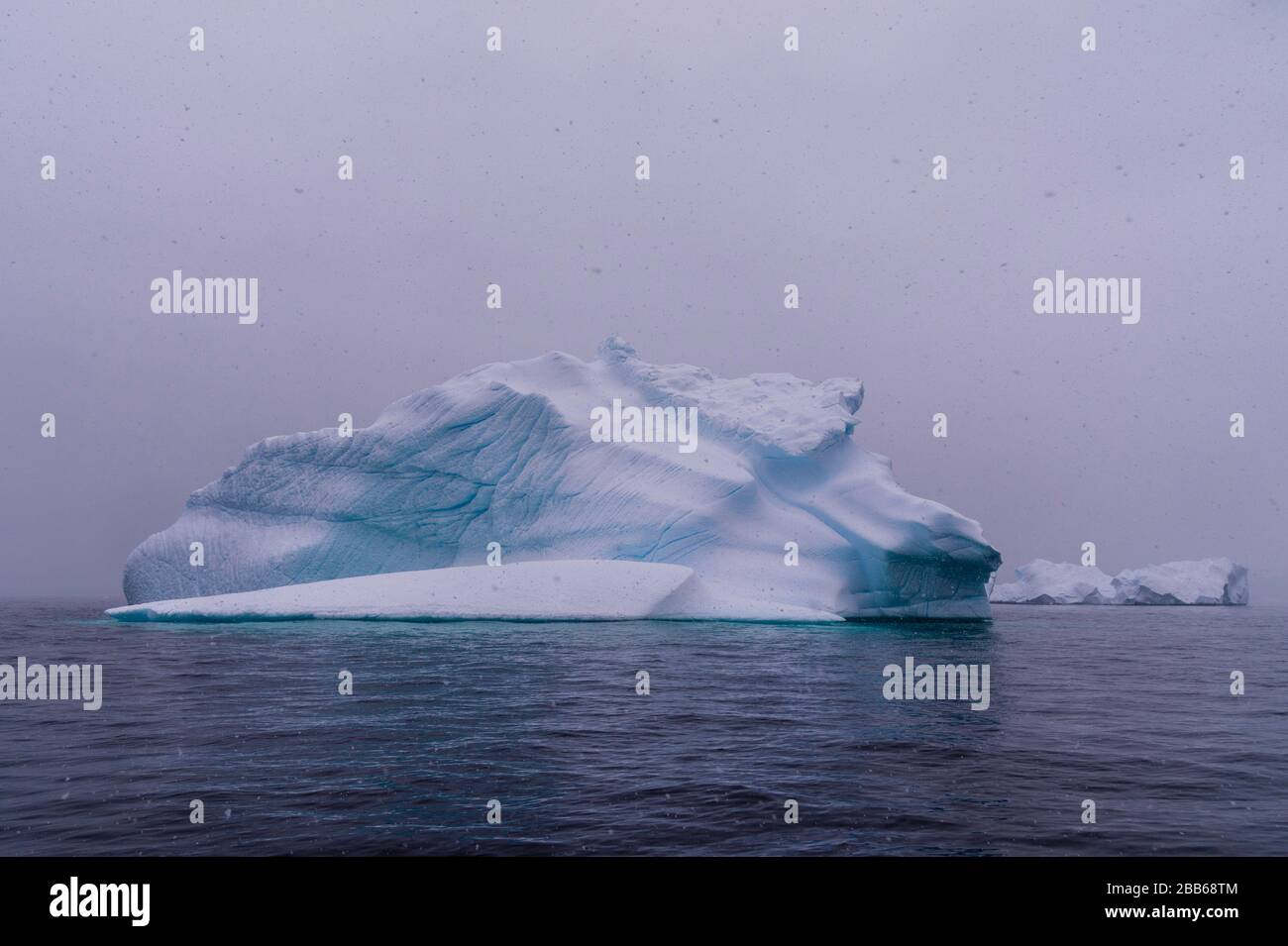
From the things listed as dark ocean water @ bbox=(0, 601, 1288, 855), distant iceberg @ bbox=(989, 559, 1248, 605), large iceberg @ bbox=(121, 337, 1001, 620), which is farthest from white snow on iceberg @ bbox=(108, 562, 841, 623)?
distant iceberg @ bbox=(989, 559, 1248, 605)

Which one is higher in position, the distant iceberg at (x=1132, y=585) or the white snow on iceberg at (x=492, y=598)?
the white snow on iceberg at (x=492, y=598)

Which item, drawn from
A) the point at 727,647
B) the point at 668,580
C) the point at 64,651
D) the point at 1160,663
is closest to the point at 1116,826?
the point at 727,647

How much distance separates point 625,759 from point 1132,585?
50840 mm

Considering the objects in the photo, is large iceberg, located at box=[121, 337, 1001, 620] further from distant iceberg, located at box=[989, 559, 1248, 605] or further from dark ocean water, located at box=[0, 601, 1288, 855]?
distant iceberg, located at box=[989, 559, 1248, 605]

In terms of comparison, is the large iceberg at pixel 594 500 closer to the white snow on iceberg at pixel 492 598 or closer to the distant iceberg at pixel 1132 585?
the white snow on iceberg at pixel 492 598

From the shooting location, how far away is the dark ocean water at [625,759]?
4504mm

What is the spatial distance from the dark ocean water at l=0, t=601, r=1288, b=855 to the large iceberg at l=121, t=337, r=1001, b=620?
30.4 ft

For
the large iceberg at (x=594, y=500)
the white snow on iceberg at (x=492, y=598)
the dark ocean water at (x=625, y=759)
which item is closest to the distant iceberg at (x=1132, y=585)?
the large iceberg at (x=594, y=500)

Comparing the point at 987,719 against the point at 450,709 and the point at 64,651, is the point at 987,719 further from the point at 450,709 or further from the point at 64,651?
the point at 64,651

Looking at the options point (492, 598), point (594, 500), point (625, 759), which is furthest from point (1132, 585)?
point (625, 759)

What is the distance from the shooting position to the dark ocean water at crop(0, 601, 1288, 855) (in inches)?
177

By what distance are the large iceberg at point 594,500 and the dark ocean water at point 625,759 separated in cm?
928

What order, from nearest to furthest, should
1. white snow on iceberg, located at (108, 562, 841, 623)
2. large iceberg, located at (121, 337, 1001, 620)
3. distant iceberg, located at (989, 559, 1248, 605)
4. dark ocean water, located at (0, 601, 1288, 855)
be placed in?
dark ocean water, located at (0, 601, 1288, 855)
white snow on iceberg, located at (108, 562, 841, 623)
large iceberg, located at (121, 337, 1001, 620)
distant iceberg, located at (989, 559, 1248, 605)

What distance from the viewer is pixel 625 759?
6.15 meters
